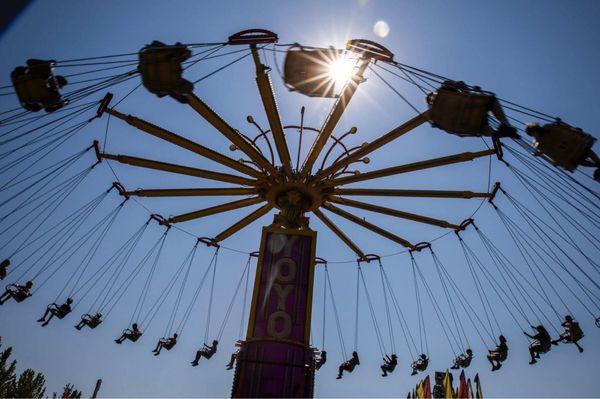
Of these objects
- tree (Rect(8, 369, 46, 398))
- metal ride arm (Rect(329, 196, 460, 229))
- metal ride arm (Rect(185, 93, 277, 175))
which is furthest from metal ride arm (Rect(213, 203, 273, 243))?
tree (Rect(8, 369, 46, 398))

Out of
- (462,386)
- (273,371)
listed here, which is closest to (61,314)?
(273,371)

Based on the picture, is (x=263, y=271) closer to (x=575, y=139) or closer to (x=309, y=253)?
(x=309, y=253)

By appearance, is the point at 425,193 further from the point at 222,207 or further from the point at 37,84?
the point at 37,84

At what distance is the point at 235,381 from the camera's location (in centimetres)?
1057

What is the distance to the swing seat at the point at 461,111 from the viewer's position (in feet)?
26.9

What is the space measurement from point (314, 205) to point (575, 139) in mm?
8453

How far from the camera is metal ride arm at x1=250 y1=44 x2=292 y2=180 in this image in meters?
10.8

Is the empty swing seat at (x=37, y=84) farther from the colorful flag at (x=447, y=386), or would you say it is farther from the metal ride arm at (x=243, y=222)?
the colorful flag at (x=447, y=386)

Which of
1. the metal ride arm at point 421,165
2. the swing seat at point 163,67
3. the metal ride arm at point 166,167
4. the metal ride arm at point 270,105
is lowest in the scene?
the swing seat at point 163,67

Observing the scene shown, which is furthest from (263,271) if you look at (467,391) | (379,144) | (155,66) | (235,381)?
(467,391)

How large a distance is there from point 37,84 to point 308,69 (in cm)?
613

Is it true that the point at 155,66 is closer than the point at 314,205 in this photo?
Yes

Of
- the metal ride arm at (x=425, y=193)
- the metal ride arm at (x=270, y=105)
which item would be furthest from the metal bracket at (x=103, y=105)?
the metal ride arm at (x=425, y=193)

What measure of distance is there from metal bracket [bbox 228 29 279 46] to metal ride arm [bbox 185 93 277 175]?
1876 millimetres
